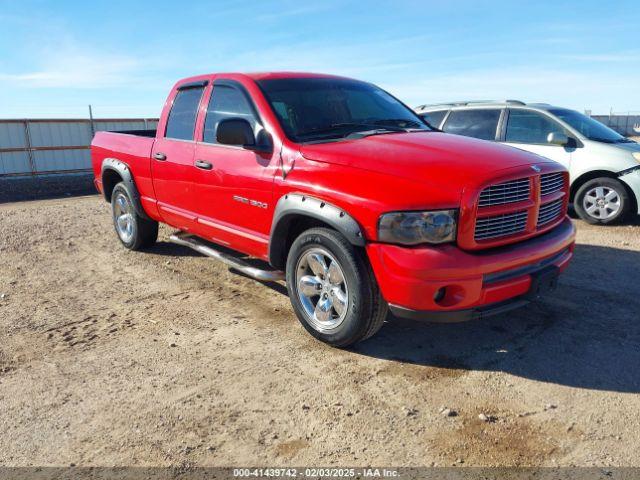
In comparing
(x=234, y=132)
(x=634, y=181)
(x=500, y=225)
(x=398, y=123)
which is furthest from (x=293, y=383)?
(x=634, y=181)

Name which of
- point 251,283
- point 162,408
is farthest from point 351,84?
point 162,408

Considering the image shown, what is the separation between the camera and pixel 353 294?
11.0ft

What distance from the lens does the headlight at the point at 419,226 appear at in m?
3.07

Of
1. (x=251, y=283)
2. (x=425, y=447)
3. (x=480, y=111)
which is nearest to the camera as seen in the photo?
(x=425, y=447)

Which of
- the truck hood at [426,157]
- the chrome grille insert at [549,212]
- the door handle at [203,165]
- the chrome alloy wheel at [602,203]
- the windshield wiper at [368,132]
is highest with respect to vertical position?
the windshield wiper at [368,132]

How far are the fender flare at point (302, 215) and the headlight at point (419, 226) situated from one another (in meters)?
0.21

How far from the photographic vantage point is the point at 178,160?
502 centimetres

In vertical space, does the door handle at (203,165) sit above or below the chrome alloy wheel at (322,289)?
above

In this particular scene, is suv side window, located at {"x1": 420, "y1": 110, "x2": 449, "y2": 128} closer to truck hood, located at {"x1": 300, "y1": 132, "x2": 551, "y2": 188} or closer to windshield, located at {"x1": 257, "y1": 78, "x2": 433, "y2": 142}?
windshield, located at {"x1": 257, "y1": 78, "x2": 433, "y2": 142}

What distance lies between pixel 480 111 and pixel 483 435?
6788 millimetres

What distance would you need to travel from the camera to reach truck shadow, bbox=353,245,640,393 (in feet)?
10.9

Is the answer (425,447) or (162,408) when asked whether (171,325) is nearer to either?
(162,408)

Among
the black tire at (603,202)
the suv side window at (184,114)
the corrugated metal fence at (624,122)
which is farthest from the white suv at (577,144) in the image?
the corrugated metal fence at (624,122)

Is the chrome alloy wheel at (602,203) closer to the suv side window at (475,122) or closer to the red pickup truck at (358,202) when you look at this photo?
the suv side window at (475,122)
